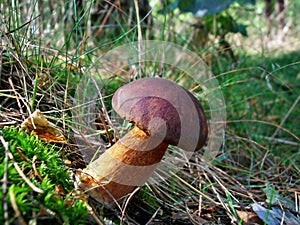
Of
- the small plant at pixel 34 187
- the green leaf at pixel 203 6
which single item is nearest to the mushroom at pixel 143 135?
the small plant at pixel 34 187

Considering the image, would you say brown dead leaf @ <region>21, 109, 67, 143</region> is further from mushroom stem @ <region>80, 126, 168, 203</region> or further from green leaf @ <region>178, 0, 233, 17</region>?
green leaf @ <region>178, 0, 233, 17</region>

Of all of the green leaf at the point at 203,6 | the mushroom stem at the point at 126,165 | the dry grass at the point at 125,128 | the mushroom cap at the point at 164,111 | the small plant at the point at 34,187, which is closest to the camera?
the small plant at the point at 34,187

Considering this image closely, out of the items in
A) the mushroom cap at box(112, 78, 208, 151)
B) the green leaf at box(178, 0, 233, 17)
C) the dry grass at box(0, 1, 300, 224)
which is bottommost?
the dry grass at box(0, 1, 300, 224)

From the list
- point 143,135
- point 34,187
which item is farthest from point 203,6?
point 34,187

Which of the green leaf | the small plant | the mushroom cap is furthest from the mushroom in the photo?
the green leaf

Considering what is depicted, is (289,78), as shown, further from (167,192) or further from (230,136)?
(167,192)

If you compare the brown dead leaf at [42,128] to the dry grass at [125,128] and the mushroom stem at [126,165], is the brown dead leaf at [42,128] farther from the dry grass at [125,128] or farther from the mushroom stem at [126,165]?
the mushroom stem at [126,165]

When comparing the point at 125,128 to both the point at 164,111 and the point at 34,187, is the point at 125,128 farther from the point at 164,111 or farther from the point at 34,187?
the point at 34,187

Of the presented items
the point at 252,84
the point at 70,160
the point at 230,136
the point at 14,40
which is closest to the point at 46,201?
the point at 70,160
